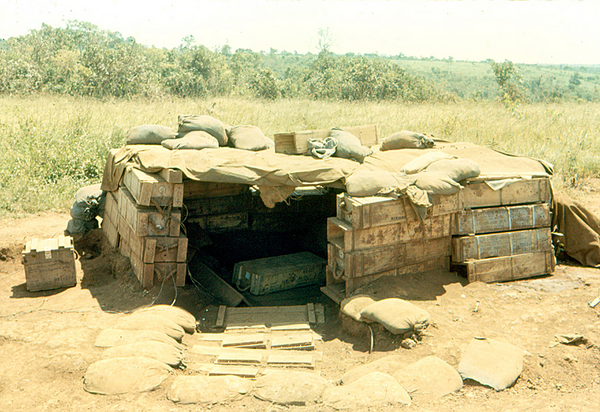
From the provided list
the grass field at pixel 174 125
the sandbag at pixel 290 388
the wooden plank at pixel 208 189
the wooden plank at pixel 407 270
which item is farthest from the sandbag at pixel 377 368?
the grass field at pixel 174 125

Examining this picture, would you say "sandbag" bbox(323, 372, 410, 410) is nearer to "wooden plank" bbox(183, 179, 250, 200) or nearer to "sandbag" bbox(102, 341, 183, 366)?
"sandbag" bbox(102, 341, 183, 366)

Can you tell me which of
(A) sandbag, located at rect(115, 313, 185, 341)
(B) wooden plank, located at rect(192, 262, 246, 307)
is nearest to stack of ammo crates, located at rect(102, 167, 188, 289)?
(B) wooden plank, located at rect(192, 262, 246, 307)

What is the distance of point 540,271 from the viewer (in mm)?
6121

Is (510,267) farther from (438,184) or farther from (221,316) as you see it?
(221,316)

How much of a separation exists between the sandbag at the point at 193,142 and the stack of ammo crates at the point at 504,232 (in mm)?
3275

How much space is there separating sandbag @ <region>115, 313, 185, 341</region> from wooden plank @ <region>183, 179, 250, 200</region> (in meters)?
2.87

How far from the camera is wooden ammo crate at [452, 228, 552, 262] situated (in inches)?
227

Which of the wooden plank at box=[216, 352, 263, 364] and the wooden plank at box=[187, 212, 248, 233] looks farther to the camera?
the wooden plank at box=[187, 212, 248, 233]

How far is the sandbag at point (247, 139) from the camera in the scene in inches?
277

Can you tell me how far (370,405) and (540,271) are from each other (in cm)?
375

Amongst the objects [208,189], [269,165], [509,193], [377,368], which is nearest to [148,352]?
[377,368]

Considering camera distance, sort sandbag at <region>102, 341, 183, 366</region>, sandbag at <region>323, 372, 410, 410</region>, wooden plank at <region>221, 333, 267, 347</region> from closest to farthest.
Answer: sandbag at <region>323, 372, 410, 410</region> < sandbag at <region>102, 341, 183, 366</region> < wooden plank at <region>221, 333, 267, 347</region>

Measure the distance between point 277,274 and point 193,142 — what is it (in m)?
2.02

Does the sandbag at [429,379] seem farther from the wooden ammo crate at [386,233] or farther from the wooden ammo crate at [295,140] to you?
the wooden ammo crate at [295,140]
